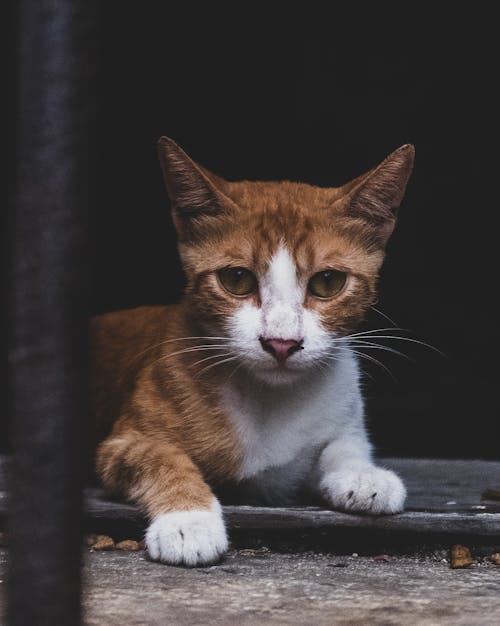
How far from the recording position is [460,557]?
7.09 feet

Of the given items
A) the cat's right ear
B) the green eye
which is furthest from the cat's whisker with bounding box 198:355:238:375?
the cat's right ear

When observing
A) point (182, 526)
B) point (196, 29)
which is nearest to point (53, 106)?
point (182, 526)

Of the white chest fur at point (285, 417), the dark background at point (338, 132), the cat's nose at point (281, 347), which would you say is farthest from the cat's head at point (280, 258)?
the dark background at point (338, 132)

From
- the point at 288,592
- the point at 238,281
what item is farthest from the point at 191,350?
the point at 288,592

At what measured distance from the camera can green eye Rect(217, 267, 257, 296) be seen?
7.57 ft

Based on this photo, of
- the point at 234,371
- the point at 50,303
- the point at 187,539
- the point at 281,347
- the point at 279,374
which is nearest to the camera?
the point at 50,303

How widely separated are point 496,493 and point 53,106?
1936 mm

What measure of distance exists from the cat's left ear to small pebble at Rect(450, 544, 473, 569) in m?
0.80

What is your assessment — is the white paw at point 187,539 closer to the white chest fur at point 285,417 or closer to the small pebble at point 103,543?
the small pebble at point 103,543

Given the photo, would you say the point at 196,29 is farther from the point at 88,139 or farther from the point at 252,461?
the point at 88,139

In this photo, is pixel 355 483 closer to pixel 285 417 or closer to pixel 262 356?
pixel 285 417

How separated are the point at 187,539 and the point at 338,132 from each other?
286 centimetres

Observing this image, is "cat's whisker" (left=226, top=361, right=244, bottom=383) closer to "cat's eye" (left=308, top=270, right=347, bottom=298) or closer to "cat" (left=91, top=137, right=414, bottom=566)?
"cat" (left=91, top=137, right=414, bottom=566)

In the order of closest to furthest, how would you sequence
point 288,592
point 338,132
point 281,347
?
point 288,592
point 281,347
point 338,132
